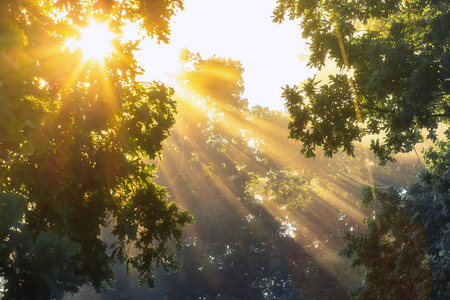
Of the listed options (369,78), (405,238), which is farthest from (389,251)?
(369,78)

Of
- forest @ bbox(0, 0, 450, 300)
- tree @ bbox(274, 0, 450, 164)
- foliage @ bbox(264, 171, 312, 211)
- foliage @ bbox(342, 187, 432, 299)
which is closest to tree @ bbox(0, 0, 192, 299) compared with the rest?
forest @ bbox(0, 0, 450, 300)

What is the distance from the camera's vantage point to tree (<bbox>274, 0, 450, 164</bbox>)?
1080cm

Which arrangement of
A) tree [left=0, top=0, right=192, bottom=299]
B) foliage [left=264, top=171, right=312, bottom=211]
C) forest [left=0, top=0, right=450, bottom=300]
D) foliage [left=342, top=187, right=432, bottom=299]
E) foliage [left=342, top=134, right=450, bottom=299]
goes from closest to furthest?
forest [left=0, top=0, right=450, bottom=300]
tree [left=0, top=0, right=192, bottom=299]
foliage [left=342, top=134, right=450, bottom=299]
foliage [left=342, top=187, right=432, bottom=299]
foliage [left=264, top=171, right=312, bottom=211]

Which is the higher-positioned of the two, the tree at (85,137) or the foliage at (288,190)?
the foliage at (288,190)

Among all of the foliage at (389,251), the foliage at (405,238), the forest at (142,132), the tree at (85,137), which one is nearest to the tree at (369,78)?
the forest at (142,132)

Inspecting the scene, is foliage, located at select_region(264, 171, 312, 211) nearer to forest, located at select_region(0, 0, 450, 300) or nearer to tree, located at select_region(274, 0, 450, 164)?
forest, located at select_region(0, 0, 450, 300)

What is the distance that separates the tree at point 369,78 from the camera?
1080 centimetres

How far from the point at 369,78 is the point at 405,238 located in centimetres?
612

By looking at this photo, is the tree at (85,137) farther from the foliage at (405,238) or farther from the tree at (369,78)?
the foliage at (405,238)

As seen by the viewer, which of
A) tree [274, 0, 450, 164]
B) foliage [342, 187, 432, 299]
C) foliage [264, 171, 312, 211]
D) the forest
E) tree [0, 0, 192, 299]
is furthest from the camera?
foliage [264, 171, 312, 211]

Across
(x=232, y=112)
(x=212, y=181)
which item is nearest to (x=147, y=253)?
(x=232, y=112)

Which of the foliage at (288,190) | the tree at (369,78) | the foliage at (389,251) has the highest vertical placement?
the foliage at (288,190)

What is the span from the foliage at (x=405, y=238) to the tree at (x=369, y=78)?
1928mm

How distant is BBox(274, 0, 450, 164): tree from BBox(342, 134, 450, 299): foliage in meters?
1.93
